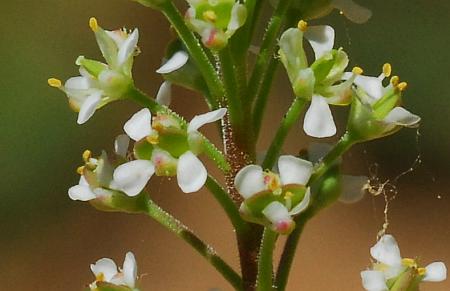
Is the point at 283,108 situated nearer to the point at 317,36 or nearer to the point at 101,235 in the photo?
the point at 101,235

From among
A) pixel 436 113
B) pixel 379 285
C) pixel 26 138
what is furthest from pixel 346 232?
pixel 379 285

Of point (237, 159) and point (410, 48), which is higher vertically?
point (237, 159)

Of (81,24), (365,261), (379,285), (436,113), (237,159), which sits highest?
(237,159)

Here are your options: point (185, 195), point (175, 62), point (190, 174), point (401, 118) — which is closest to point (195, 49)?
point (175, 62)

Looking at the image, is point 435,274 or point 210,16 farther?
point 435,274

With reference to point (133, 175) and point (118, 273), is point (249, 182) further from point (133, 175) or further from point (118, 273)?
point (118, 273)

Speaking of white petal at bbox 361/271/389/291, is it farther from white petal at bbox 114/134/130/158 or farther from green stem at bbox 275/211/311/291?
white petal at bbox 114/134/130/158
